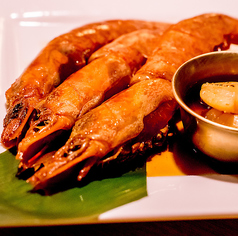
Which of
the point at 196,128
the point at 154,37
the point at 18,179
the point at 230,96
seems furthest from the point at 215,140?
the point at 154,37

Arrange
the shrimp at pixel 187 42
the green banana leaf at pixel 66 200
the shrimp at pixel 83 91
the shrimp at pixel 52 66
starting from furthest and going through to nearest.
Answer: the shrimp at pixel 187 42 < the shrimp at pixel 52 66 < the shrimp at pixel 83 91 < the green banana leaf at pixel 66 200

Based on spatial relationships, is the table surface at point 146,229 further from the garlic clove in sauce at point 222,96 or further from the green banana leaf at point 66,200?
the garlic clove in sauce at point 222,96

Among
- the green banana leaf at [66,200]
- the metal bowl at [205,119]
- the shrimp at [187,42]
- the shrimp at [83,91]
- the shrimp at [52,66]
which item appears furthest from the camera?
the shrimp at [187,42]

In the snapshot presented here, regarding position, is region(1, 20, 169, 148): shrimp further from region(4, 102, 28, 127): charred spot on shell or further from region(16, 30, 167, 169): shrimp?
region(16, 30, 167, 169): shrimp

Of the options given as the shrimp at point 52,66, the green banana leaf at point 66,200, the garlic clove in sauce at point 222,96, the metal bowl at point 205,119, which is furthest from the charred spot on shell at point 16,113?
the garlic clove in sauce at point 222,96

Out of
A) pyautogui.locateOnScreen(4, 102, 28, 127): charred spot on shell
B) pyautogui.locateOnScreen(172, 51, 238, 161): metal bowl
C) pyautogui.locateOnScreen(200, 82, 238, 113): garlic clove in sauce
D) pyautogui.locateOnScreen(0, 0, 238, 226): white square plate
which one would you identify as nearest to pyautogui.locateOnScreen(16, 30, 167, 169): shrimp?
pyautogui.locateOnScreen(4, 102, 28, 127): charred spot on shell

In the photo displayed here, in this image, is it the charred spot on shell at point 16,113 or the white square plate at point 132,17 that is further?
the charred spot on shell at point 16,113
